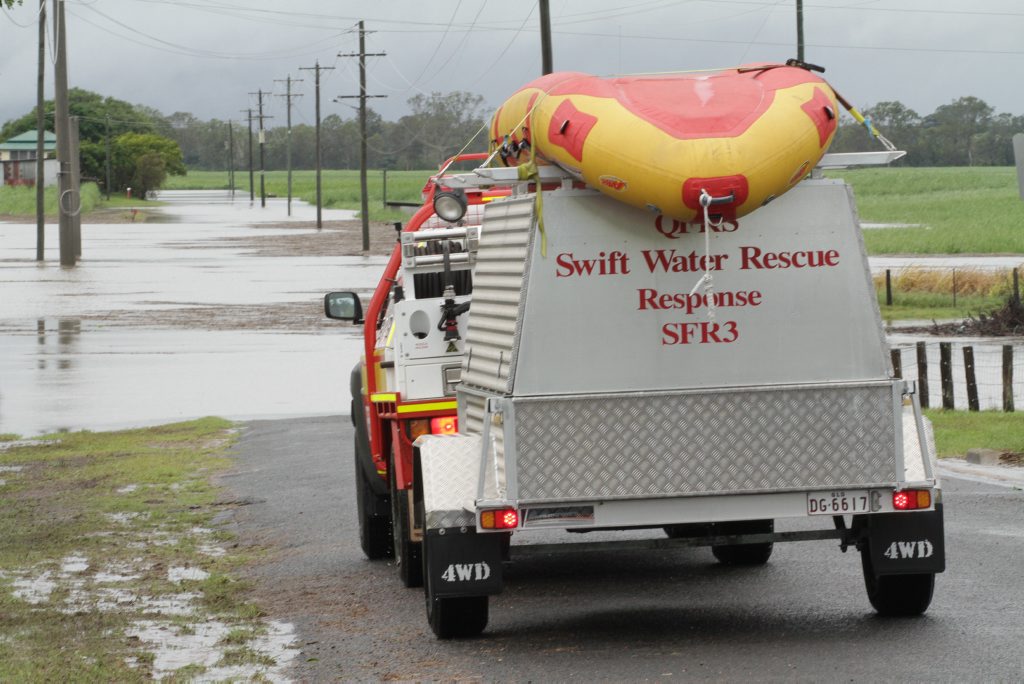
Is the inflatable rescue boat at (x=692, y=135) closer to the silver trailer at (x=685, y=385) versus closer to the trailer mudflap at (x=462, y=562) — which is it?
the silver trailer at (x=685, y=385)

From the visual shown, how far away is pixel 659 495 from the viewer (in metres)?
7.56

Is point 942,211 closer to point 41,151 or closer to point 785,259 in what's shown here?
point 41,151

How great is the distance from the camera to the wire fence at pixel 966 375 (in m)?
18.4

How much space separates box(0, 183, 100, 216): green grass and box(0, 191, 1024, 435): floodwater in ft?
175

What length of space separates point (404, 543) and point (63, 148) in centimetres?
4982

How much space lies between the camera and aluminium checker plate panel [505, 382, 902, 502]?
24.6 ft

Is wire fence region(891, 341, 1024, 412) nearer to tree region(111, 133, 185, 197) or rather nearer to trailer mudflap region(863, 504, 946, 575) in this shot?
trailer mudflap region(863, 504, 946, 575)

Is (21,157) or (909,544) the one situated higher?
(21,157)

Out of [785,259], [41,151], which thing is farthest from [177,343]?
[41,151]

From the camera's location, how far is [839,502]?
25.2ft

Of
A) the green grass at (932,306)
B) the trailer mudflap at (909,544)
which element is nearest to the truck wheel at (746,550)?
the trailer mudflap at (909,544)

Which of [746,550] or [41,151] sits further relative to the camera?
[41,151]

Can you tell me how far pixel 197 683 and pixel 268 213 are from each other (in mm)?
114175

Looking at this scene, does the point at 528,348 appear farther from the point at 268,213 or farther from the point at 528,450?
the point at 268,213
